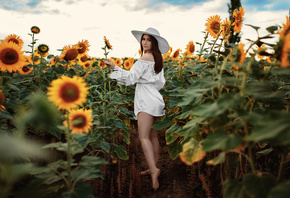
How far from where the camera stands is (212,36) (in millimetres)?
3043

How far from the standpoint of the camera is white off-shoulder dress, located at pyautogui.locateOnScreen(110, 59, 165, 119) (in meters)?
2.80

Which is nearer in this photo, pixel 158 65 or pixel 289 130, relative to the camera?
pixel 289 130

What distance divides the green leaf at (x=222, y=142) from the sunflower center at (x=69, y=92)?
31.2 inches

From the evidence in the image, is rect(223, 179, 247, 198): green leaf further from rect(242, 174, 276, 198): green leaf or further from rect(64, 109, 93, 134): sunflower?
rect(64, 109, 93, 134): sunflower

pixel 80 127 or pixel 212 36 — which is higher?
pixel 212 36

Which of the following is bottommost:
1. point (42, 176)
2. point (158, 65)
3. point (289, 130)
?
point (42, 176)

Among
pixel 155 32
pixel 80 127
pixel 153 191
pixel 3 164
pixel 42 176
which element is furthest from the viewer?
→ pixel 155 32

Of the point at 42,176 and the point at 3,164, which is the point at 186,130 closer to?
the point at 42,176

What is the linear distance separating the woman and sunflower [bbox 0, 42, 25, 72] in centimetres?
95

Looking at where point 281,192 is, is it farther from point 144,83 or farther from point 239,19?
point 144,83

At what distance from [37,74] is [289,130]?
8.94 feet

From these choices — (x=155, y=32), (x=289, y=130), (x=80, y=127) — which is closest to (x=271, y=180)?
(x=289, y=130)

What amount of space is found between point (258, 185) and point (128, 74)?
6.18 feet

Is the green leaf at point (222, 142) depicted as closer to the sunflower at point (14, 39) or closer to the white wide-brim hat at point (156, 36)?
the white wide-brim hat at point (156, 36)
